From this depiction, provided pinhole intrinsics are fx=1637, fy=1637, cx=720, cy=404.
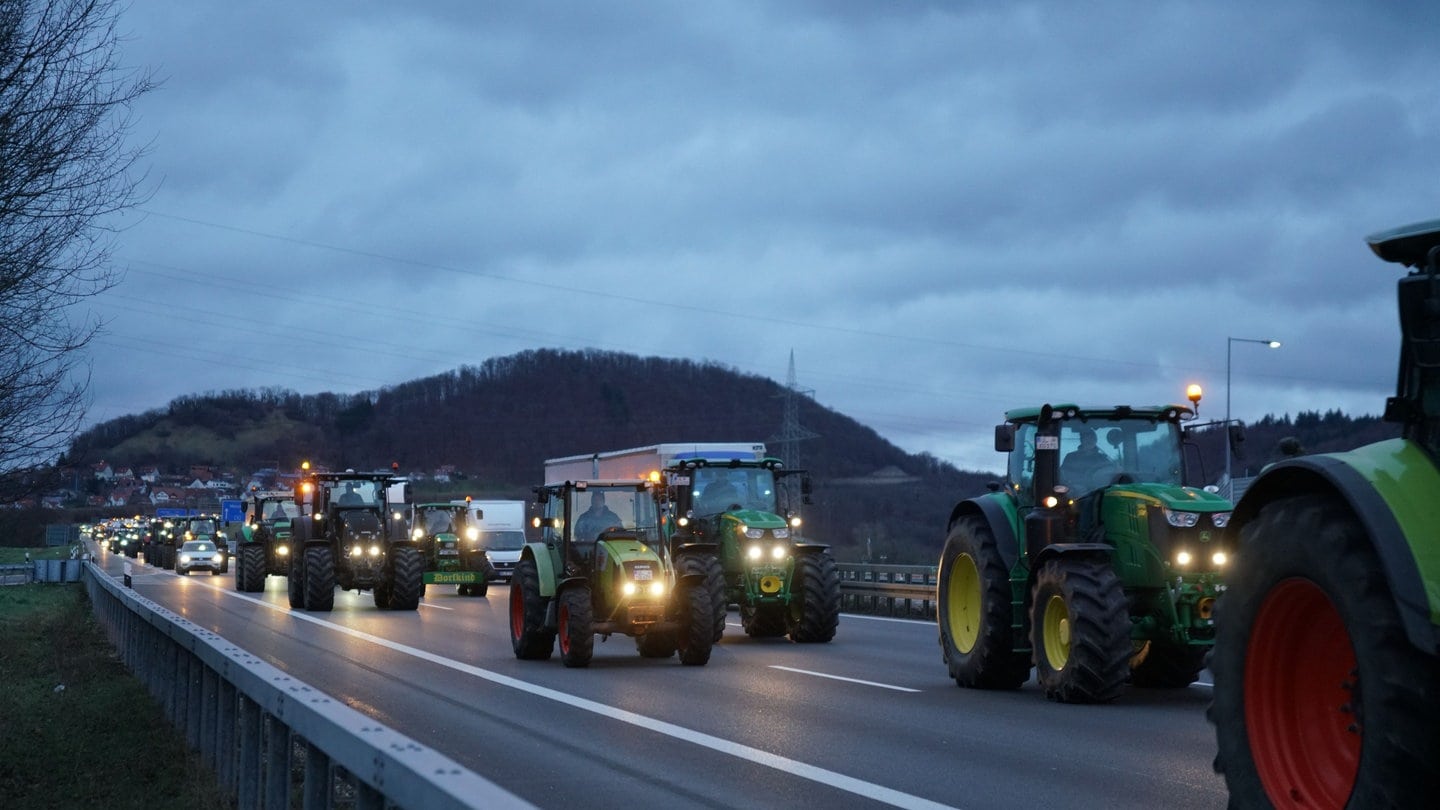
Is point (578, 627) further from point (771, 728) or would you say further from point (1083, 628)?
point (1083, 628)

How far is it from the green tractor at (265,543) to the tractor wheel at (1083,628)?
3069cm

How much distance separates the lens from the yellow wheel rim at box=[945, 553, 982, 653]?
16.4 metres

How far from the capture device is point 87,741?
513 inches

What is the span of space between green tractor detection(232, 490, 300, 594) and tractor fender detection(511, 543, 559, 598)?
23.7 meters

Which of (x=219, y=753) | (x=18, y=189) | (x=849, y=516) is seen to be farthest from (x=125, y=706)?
(x=849, y=516)

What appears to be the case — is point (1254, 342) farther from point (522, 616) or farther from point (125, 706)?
point (125, 706)

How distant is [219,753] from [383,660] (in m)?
10.7

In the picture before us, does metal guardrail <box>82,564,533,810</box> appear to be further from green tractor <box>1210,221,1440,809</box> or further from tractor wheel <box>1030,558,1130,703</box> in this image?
tractor wheel <box>1030,558,1130,703</box>

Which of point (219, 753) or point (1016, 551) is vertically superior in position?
point (1016, 551)

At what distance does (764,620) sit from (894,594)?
24.2ft

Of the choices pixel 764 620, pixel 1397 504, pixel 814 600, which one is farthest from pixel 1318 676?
pixel 764 620

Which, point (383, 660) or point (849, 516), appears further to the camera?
point (849, 516)

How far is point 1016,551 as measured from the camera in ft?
50.9

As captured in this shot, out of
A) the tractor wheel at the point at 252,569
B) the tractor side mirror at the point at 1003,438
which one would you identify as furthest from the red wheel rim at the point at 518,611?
the tractor wheel at the point at 252,569
